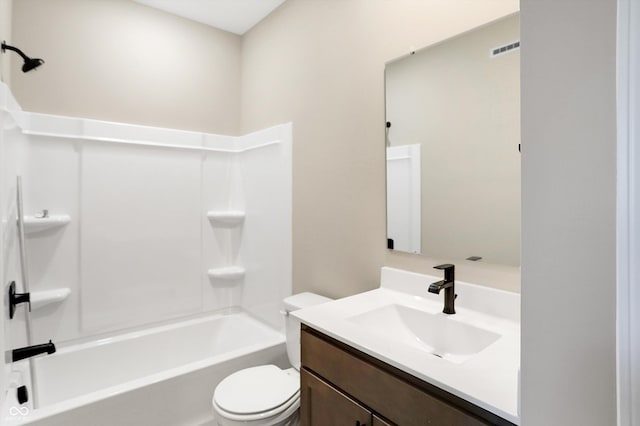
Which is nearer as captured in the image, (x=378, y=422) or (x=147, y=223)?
(x=378, y=422)

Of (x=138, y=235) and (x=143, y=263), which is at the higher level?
(x=138, y=235)

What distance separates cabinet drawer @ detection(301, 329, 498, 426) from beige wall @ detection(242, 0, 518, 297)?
0.60 m

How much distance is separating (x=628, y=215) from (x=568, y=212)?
0.07 metres

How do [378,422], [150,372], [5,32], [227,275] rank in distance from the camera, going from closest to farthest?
[378,422] → [5,32] → [150,372] → [227,275]

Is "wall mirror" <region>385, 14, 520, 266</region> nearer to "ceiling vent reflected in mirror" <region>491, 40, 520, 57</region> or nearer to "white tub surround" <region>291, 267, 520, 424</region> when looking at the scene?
"ceiling vent reflected in mirror" <region>491, 40, 520, 57</region>

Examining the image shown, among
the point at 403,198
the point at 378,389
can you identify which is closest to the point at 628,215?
the point at 378,389

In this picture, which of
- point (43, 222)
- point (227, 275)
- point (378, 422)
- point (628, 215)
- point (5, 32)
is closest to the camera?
point (628, 215)

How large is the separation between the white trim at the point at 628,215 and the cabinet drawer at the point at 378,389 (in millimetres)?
417

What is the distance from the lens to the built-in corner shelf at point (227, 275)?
261cm

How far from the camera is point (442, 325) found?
122cm

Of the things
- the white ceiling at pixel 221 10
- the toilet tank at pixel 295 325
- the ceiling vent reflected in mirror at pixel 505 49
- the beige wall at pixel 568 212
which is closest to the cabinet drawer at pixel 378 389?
the beige wall at pixel 568 212

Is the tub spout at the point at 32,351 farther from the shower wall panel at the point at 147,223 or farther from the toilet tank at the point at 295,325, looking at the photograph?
the toilet tank at the point at 295,325

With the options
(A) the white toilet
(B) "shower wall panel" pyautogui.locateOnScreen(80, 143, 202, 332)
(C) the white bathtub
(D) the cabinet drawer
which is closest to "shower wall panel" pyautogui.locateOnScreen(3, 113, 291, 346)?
(B) "shower wall panel" pyautogui.locateOnScreen(80, 143, 202, 332)

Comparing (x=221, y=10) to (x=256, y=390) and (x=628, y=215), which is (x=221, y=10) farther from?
(x=628, y=215)
